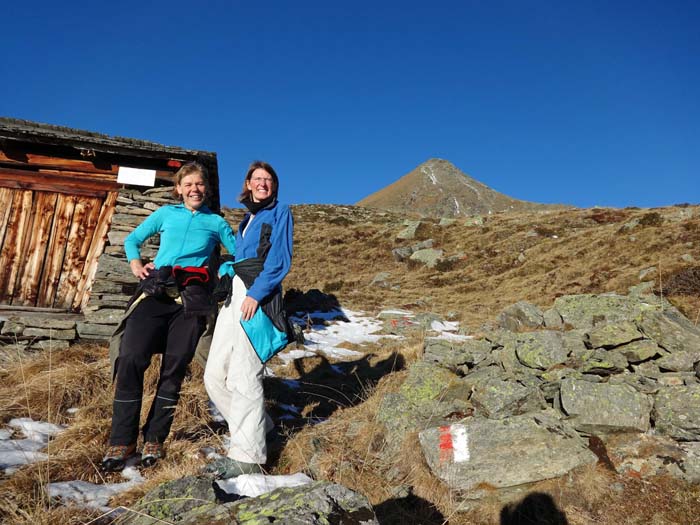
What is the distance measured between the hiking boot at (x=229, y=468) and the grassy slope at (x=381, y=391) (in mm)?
246

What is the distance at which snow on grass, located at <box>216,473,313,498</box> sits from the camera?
2508 millimetres

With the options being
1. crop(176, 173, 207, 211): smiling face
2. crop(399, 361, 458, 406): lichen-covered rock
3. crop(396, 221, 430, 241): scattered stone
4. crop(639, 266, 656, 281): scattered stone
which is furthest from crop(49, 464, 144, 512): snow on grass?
crop(396, 221, 430, 241): scattered stone

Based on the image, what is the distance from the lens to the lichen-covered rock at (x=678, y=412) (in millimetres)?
3750

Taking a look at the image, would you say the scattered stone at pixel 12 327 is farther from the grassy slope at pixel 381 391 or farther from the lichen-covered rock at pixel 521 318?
the lichen-covered rock at pixel 521 318

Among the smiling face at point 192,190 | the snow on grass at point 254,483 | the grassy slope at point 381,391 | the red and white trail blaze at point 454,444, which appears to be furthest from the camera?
the red and white trail blaze at point 454,444

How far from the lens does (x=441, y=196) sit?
95188 millimetres

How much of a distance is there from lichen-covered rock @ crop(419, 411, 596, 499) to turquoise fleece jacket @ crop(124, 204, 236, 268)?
104 inches

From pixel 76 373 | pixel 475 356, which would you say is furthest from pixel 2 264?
pixel 475 356

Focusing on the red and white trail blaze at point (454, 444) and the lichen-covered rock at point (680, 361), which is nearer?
the red and white trail blaze at point (454, 444)

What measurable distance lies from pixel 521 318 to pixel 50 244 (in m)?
9.11

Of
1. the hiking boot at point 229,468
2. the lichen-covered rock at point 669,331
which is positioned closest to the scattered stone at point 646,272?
the lichen-covered rock at point 669,331

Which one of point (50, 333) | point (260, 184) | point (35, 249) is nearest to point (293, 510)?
point (260, 184)

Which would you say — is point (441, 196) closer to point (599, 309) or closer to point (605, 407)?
point (599, 309)

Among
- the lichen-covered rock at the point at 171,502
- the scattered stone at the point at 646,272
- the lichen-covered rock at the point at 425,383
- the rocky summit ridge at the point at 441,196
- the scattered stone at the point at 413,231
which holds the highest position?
the rocky summit ridge at the point at 441,196
